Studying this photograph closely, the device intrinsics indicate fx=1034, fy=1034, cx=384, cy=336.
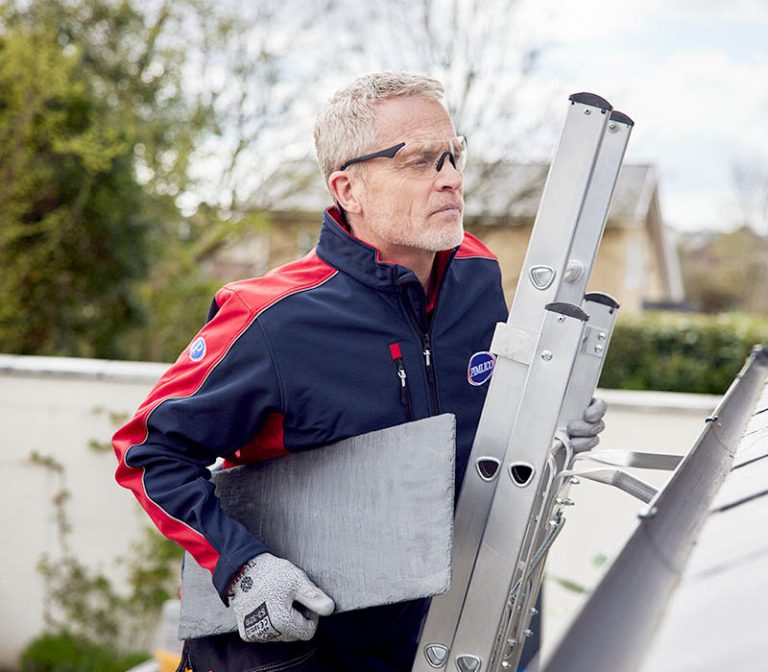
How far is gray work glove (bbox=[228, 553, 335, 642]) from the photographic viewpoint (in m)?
1.73

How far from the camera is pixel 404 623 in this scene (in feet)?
6.92

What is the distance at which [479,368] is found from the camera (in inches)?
81.2

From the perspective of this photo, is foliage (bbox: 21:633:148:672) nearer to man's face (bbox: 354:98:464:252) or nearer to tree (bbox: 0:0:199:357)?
tree (bbox: 0:0:199:357)

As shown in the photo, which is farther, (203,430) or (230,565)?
(203,430)

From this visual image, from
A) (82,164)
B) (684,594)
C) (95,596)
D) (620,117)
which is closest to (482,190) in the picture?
(82,164)

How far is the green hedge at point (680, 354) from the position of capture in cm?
1130

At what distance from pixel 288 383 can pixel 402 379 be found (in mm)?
216

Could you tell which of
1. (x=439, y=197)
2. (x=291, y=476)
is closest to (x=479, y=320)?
(x=439, y=197)

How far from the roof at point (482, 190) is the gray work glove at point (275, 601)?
347 inches

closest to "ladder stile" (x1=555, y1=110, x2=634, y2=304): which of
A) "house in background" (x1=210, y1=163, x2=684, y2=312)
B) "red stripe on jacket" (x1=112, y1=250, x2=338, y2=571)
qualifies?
"red stripe on jacket" (x1=112, y1=250, x2=338, y2=571)

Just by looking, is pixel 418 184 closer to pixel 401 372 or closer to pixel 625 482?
pixel 401 372

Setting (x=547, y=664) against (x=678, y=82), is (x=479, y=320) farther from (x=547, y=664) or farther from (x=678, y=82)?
(x=678, y=82)

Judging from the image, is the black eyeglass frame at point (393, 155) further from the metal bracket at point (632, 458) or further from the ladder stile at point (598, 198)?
the metal bracket at point (632, 458)

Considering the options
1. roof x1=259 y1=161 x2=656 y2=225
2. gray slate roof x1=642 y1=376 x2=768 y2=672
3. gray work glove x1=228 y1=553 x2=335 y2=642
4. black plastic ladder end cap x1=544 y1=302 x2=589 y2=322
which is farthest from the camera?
roof x1=259 y1=161 x2=656 y2=225
